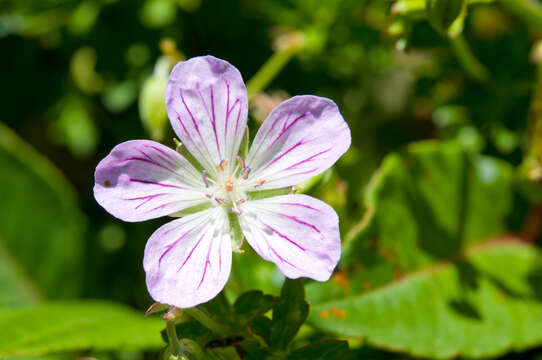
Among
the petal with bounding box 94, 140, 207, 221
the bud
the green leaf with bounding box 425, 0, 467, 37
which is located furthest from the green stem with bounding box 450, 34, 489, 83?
the petal with bounding box 94, 140, 207, 221

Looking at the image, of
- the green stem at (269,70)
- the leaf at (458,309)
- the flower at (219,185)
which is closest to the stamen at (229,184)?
the flower at (219,185)

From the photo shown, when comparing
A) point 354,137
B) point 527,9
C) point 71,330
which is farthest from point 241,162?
point 354,137

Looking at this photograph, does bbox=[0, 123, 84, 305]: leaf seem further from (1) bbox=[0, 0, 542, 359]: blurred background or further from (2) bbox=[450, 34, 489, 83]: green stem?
(2) bbox=[450, 34, 489, 83]: green stem

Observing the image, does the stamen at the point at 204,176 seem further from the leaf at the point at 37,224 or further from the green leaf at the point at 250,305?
the leaf at the point at 37,224

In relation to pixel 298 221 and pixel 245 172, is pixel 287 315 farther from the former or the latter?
pixel 245 172

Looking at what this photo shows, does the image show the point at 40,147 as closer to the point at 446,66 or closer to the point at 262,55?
the point at 262,55

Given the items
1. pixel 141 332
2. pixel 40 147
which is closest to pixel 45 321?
pixel 141 332
